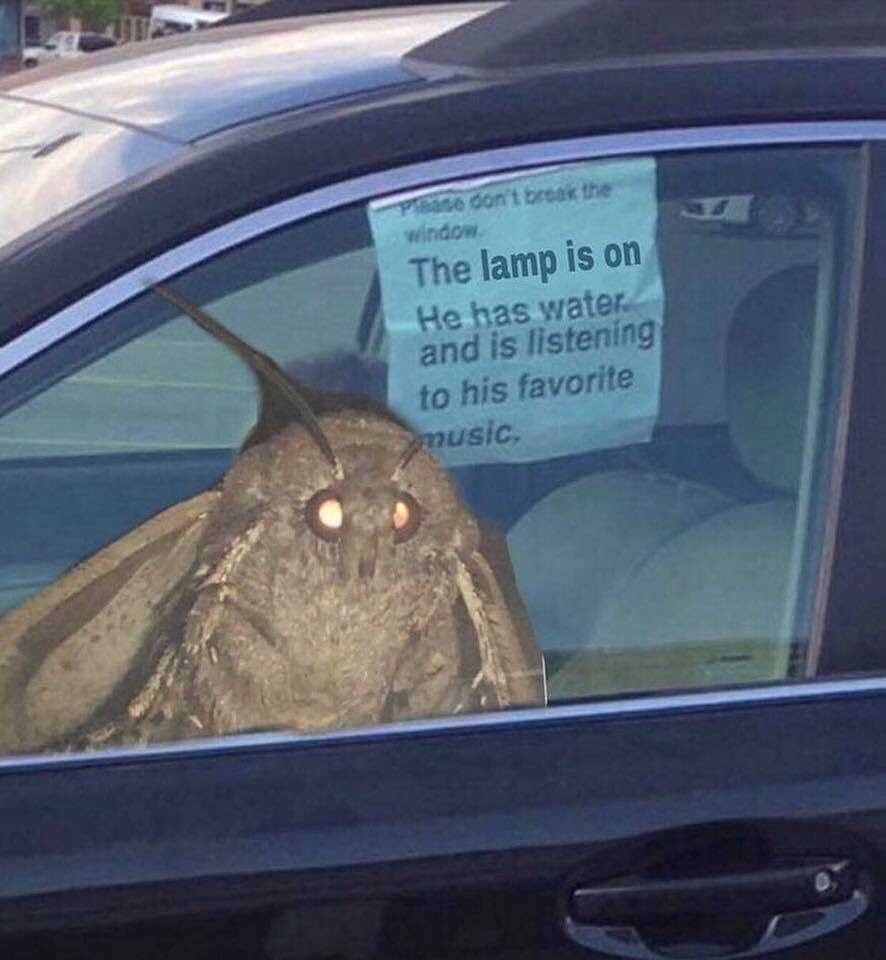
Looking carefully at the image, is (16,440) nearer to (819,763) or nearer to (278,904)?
(278,904)

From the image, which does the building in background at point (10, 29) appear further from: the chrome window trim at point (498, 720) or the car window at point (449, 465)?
the chrome window trim at point (498, 720)

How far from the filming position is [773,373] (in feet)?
7.07

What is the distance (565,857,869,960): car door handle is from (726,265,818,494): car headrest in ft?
1.41

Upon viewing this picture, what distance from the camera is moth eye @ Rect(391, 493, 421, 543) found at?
2.04m

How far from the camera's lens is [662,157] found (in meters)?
2.01

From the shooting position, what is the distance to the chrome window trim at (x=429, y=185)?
5.99 ft

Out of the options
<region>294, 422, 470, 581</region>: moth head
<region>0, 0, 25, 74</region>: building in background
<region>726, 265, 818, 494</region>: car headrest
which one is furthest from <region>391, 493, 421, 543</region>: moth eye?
<region>0, 0, 25, 74</region>: building in background

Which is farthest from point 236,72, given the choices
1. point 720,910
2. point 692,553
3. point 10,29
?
point 10,29

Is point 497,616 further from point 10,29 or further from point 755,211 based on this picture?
point 10,29

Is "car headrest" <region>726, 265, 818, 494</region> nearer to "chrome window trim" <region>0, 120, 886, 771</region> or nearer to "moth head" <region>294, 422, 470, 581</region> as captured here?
"chrome window trim" <region>0, 120, 886, 771</region>

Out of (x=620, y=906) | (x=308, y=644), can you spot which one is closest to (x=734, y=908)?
(x=620, y=906)

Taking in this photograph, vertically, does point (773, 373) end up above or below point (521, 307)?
below

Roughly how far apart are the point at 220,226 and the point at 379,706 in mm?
497

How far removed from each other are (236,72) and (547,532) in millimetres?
630
